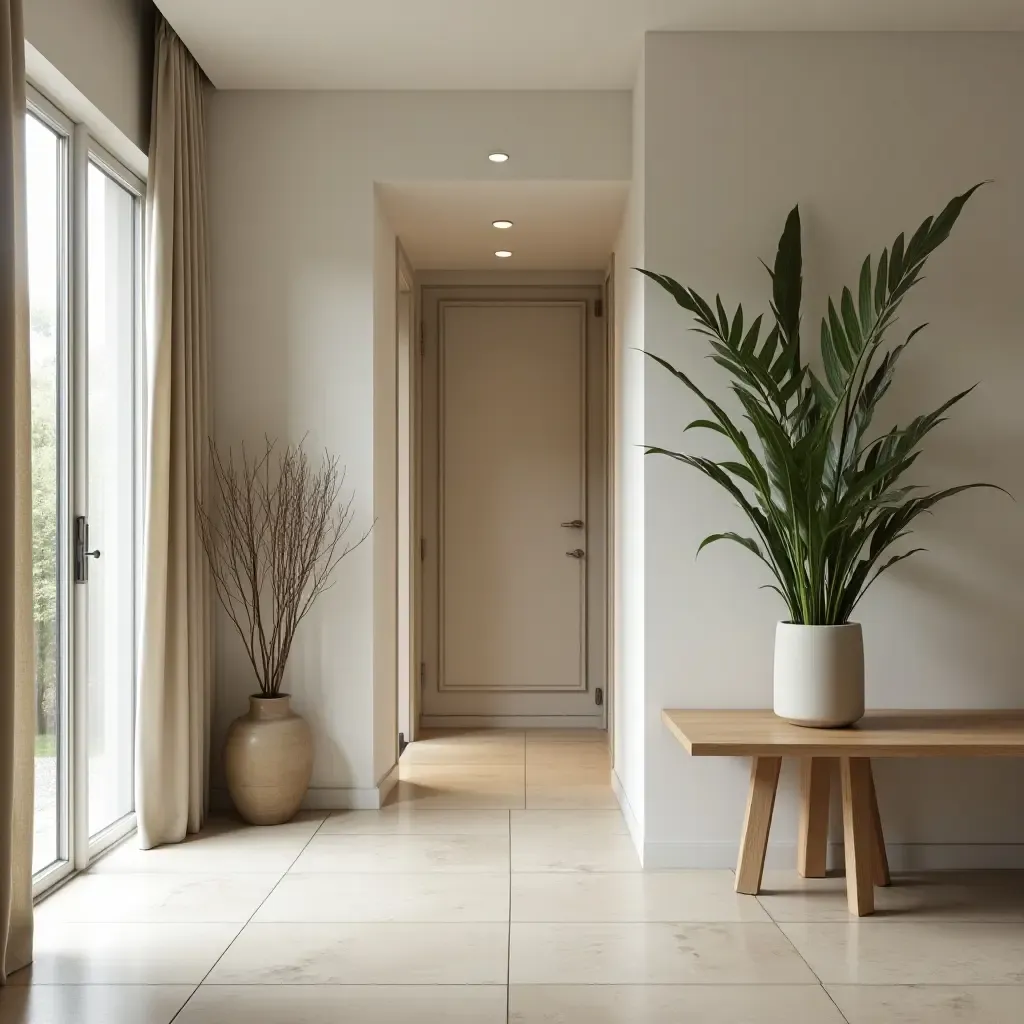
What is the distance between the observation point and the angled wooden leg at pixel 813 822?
10.6ft

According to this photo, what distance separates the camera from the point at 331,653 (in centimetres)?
401

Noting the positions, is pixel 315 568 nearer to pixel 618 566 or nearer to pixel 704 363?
pixel 618 566

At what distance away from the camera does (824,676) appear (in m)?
3.04

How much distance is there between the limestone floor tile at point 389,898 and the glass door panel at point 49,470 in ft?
2.31

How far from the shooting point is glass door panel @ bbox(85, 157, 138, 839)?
11.3 ft

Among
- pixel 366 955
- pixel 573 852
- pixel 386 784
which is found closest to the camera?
pixel 366 955

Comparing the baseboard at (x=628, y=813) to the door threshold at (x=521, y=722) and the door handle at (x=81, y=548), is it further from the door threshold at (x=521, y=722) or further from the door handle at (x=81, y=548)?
the door handle at (x=81, y=548)

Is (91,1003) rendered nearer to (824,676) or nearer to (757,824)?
(757,824)

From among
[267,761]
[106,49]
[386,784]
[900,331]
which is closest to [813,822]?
[900,331]

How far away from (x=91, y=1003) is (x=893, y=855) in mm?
2356

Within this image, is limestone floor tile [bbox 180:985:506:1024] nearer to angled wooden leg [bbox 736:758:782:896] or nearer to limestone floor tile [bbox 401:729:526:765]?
angled wooden leg [bbox 736:758:782:896]

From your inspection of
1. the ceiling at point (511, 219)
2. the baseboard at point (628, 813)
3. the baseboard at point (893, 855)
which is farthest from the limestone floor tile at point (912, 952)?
the ceiling at point (511, 219)

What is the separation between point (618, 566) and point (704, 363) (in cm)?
125

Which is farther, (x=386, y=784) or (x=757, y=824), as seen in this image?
(x=386, y=784)
